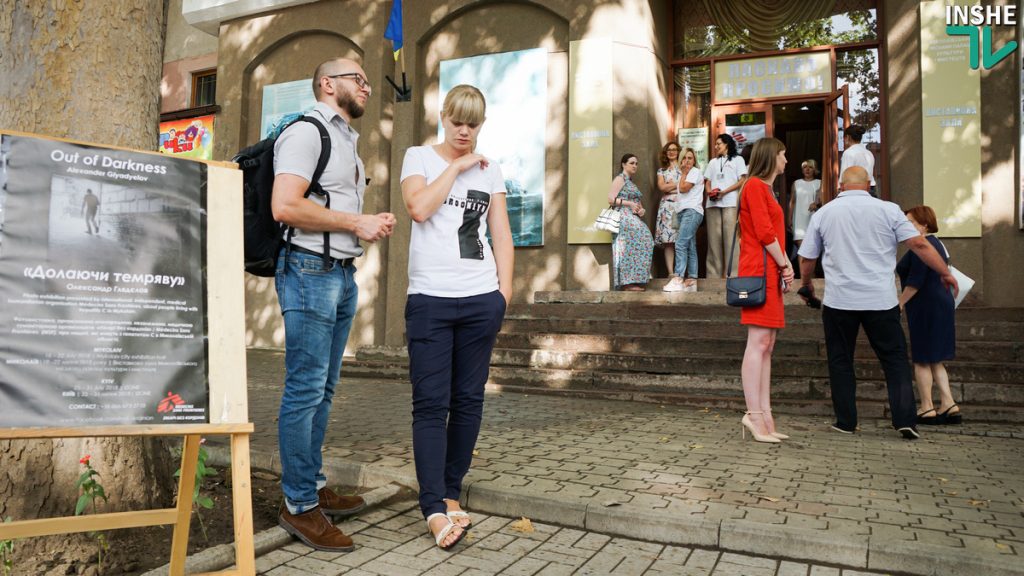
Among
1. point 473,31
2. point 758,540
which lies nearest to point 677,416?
point 758,540

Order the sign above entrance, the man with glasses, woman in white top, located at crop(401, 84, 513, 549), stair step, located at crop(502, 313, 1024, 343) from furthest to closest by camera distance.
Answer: the sign above entrance → stair step, located at crop(502, 313, 1024, 343) → woman in white top, located at crop(401, 84, 513, 549) → the man with glasses

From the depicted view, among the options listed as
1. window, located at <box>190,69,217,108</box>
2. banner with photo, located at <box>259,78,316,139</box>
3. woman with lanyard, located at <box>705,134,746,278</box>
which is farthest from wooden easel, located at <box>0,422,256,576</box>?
window, located at <box>190,69,217,108</box>

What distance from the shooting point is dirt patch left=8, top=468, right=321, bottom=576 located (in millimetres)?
2779

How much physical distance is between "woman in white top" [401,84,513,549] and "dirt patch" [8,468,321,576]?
87 centimetres

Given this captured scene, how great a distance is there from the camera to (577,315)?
→ 31.1 ft

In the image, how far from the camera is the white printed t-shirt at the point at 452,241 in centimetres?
328

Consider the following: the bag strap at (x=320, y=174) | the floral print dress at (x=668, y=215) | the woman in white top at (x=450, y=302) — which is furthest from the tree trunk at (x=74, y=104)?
the floral print dress at (x=668, y=215)

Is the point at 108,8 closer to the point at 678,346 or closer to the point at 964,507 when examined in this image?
the point at 964,507

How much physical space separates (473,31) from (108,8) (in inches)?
375

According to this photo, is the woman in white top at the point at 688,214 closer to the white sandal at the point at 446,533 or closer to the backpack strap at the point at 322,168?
the white sandal at the point at 446,533

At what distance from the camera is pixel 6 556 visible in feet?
8.95

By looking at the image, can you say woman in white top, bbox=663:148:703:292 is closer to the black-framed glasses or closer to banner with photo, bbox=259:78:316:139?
banner with photo, bbox=259:78:316:139

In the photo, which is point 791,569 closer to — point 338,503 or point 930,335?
point 338,503

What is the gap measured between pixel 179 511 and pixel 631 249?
319 inches
